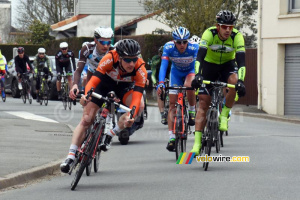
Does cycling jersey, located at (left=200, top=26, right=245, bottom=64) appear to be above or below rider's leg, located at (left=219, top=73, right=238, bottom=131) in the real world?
above

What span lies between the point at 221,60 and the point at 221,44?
357 mm

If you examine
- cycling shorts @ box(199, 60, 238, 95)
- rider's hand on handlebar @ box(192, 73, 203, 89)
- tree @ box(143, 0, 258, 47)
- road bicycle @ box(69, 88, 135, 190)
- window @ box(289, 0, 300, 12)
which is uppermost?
tree @ box(143, 0, 258, 47)

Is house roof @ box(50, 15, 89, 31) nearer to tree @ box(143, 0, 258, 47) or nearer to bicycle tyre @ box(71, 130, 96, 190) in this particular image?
tree @ box(143, 0, 258, 47)

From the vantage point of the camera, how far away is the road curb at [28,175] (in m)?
9.34

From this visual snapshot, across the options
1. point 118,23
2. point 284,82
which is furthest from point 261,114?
point 118,23

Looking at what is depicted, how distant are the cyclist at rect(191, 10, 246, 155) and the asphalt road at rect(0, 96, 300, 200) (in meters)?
0.77

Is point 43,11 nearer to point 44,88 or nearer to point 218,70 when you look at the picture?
point 44,88

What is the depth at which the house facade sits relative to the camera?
26.9m

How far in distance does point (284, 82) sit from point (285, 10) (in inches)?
98.9

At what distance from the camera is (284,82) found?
27.5 meters

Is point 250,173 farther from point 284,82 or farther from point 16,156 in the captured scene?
point 284,82

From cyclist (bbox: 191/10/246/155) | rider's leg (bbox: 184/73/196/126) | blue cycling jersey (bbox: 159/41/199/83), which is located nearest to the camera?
cyclist (bbox: 191/10/246/155)

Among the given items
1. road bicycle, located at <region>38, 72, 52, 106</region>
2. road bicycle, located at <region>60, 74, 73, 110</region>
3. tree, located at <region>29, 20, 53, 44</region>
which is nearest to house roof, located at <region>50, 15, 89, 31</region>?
tree, located at <region>29, 20, 53, 44</region>

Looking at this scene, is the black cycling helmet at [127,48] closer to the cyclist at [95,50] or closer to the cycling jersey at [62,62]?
the cyclist at [95,50]
